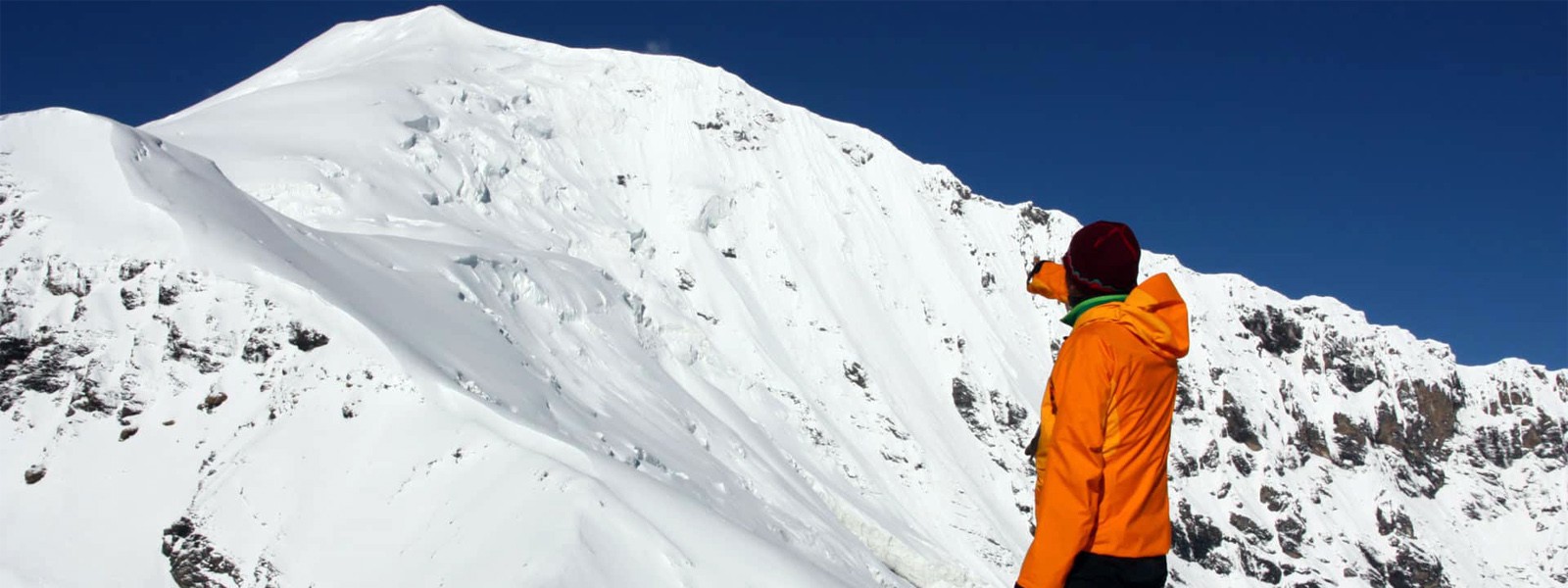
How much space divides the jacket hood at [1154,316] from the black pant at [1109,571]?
78cm

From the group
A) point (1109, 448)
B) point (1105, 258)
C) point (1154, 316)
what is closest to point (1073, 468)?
point (1109, 448)

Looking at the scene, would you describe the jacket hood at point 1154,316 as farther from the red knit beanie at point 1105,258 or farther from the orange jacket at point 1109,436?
the red knit beanie at point 1105,258

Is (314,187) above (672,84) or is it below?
below

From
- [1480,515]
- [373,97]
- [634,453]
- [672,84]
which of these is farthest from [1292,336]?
[634,453]

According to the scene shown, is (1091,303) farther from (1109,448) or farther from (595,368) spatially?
(595,368)

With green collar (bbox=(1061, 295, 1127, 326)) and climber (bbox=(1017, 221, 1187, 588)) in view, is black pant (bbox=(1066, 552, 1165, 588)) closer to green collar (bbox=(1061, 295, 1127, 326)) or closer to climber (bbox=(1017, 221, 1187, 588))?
climber (bbox=(1017, 221, 1187, 588))

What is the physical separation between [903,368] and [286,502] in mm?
47759

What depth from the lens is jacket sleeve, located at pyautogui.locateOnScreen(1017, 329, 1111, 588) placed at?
13.3 ft

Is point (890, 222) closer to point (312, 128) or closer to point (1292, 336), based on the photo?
point (312, 128)

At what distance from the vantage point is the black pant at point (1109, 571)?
13.7 feet

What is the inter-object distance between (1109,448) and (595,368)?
35.4 meters

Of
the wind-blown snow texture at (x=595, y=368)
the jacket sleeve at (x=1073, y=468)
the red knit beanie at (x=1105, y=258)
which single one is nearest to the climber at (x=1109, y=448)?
the jacket sleeve at (x=1073, y=468)

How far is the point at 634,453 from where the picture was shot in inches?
1085

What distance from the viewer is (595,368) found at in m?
38.7
